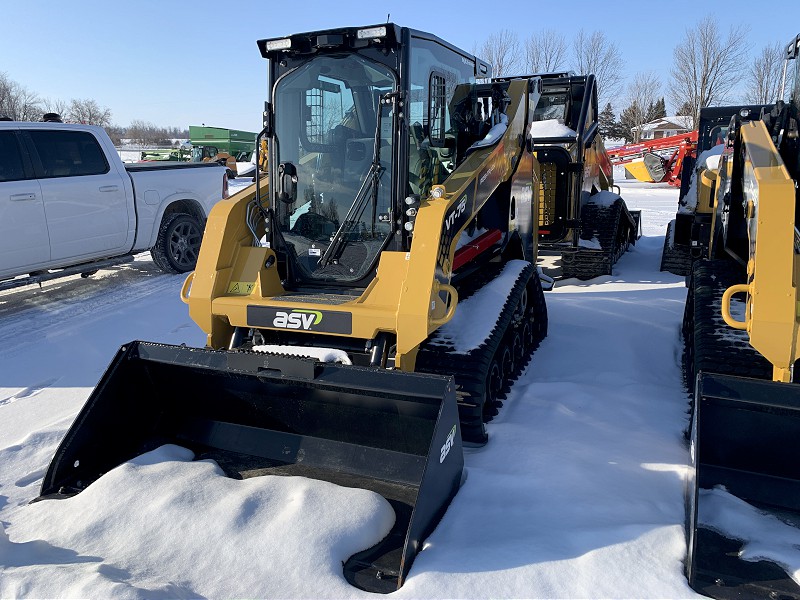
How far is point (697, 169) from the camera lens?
31.1 feet

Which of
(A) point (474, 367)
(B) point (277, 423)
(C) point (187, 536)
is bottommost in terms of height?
(C) point (187, 536)

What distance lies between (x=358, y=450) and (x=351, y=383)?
465 millimetres

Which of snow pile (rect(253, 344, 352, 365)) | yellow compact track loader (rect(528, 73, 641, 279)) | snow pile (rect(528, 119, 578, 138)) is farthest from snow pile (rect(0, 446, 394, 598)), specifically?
snow pile (rect(528, 119, 578, 138))

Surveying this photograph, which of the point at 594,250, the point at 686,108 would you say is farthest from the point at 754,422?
the point at 686,108

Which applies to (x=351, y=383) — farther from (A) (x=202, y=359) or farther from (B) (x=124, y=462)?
(B) (x=124, y=462)

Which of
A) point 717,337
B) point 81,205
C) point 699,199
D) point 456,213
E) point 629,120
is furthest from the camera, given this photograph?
point 629,120

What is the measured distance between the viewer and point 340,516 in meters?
3.02

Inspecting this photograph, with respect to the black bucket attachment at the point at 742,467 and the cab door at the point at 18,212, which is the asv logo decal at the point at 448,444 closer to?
the black bucket attachment at the point at 742,467

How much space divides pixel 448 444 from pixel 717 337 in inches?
76.6

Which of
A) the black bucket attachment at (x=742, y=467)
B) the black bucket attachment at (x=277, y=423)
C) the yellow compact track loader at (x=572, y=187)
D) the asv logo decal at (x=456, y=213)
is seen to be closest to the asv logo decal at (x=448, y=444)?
the black bucket attachment at (x=277, y=423)

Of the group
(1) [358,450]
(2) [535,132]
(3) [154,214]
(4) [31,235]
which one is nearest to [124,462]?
(1) [358,450]

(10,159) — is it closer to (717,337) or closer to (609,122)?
(717,337)

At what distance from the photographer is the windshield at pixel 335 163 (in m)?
4.52

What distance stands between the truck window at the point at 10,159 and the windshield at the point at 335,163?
3.66m
